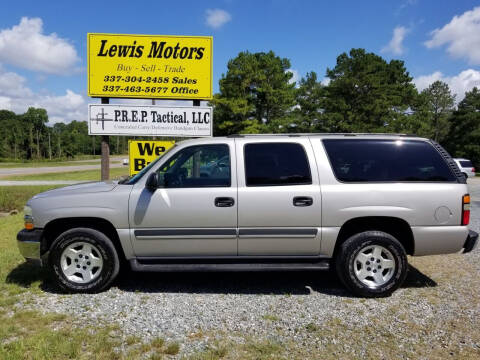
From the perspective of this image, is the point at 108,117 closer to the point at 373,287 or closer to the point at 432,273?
the point at 373,287

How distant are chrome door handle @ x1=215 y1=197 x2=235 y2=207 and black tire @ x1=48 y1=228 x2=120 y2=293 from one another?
4.51 feet

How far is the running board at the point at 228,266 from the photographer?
12.8 feet

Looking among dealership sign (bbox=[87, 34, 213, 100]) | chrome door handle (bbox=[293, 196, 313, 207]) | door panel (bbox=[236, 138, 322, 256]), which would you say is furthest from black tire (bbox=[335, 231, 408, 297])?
dealership sign (bbox=[87, 34, 213, 100])

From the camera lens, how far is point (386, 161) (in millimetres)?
4035

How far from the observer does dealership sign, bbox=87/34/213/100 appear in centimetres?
774

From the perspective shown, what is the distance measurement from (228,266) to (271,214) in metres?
0.80

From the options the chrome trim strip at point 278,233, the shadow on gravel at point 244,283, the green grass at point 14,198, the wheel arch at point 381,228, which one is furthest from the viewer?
the green grass at point 14,198

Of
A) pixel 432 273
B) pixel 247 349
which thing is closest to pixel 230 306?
pixel 247 349

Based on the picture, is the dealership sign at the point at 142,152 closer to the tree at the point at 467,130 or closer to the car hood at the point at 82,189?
the car hood at the point at 82,189

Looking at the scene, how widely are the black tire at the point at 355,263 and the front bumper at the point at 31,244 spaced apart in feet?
11.8

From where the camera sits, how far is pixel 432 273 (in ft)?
15.6

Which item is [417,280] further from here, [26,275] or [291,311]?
[26,275]

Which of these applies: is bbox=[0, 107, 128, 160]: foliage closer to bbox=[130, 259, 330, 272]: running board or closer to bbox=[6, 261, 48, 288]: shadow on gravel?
bbox=[6, 261, 48, 288]: shadow on gravel

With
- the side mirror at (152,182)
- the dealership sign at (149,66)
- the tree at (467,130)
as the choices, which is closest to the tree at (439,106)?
the tree at (467,130)
